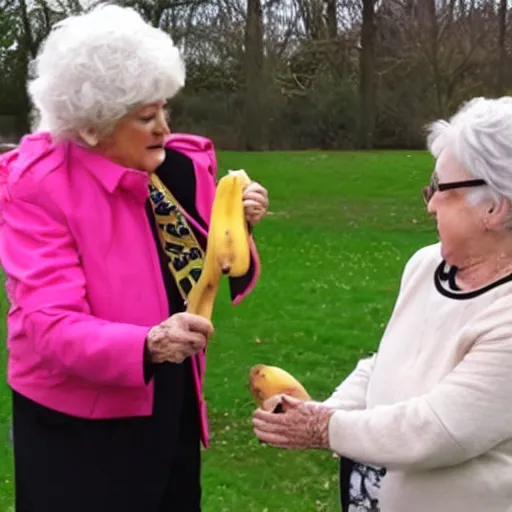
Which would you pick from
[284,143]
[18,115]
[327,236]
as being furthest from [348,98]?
[327,236]

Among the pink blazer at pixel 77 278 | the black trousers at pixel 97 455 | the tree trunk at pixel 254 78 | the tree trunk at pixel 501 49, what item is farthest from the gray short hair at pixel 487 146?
the tree trunk at pixel 501 49

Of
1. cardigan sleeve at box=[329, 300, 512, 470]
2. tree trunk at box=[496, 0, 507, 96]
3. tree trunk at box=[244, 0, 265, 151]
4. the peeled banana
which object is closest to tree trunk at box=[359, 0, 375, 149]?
tree trunk at box=[244, 0, 265, 151]

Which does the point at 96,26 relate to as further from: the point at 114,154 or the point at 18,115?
the point at 18,115

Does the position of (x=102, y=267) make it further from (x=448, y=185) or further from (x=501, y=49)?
(x=501, y=49)

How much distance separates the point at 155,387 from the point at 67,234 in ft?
1.78

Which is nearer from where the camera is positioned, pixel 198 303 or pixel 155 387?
pixel 198 303

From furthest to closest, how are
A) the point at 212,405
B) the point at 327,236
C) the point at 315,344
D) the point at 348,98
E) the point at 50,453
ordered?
the point at 348,98, the point at 327,236, the point at 315,344, the point at 212,405, the point at 50,453

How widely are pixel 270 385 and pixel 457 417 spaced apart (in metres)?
0.59

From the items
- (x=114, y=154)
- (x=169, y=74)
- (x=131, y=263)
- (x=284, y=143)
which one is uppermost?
(x=169, y=74)

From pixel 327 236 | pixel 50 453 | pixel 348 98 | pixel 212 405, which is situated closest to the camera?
pixel 50 453

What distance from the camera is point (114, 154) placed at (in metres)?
2.77

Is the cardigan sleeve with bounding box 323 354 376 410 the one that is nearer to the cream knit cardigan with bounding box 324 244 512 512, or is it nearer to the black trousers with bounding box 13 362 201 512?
the cream knit cardigan with bounding box 324 244 512 512

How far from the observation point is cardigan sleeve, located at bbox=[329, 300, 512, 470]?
2037 mm

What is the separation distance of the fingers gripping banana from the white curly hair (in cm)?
32
